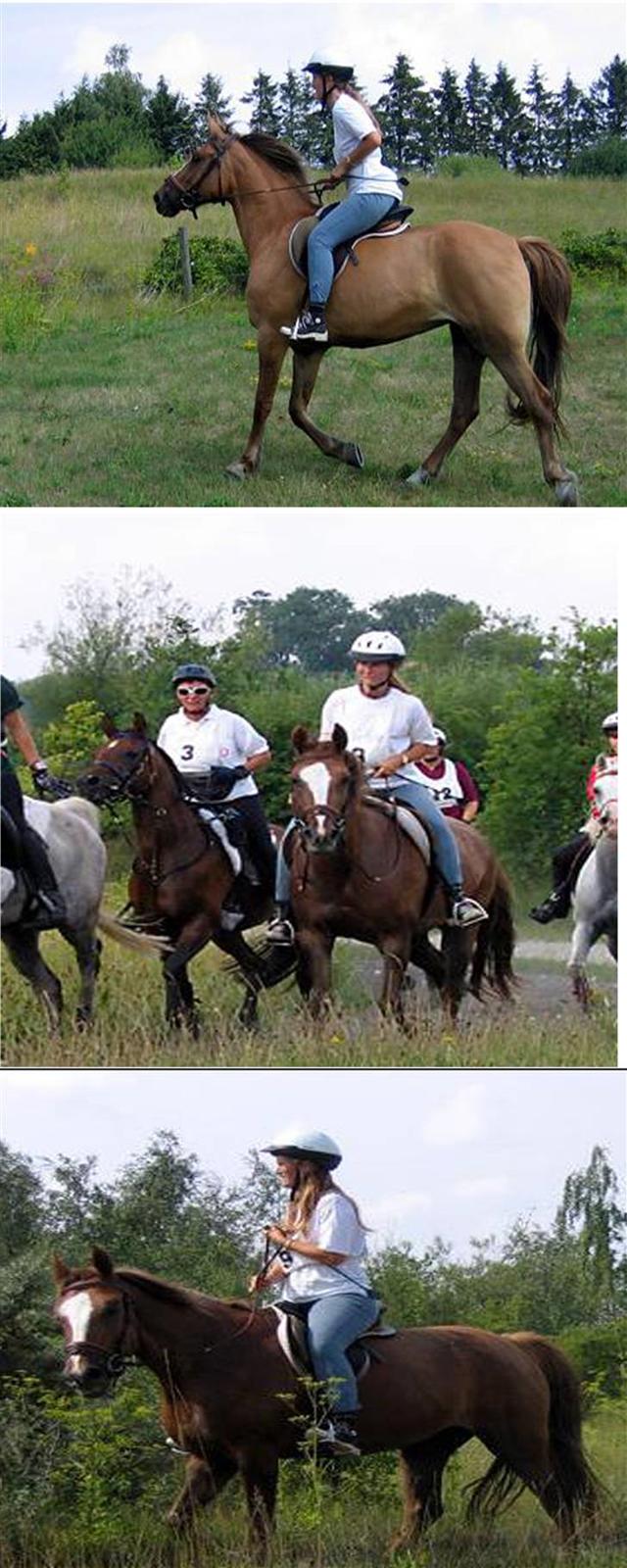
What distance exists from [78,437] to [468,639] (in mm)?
3749

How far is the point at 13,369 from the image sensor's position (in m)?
19.2

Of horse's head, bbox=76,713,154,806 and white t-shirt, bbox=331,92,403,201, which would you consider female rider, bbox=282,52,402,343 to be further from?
horse's head, bbox=76,713,154,806

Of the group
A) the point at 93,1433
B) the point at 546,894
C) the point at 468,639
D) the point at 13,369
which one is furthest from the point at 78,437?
the point at 93,1433

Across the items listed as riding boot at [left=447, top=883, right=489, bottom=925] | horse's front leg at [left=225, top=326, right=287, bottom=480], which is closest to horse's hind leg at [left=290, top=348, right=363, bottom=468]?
horse's front leg at [left=225, top=326, right=287, bottom=480]

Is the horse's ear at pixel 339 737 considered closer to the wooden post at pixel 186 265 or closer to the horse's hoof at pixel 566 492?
the horse's hoof at pixel 566 492

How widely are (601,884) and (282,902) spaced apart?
6.68ft

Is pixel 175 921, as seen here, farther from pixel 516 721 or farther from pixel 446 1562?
pixel 446 1562

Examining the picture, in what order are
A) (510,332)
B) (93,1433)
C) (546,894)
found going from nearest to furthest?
1. (93,1433)
2. (546,894)
3. (510,332)

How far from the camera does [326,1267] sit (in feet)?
33.9

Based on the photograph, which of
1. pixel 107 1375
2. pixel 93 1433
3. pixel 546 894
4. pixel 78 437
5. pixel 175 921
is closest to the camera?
pixel 107 1375

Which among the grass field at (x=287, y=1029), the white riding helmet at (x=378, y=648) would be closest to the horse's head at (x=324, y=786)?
the white riding helmet at (x=378, y=648)

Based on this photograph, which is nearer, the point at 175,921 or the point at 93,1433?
the point at 93,1433

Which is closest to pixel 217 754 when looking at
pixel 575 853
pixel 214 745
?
pixel 214 745

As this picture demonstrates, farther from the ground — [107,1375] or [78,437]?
[78,437]
